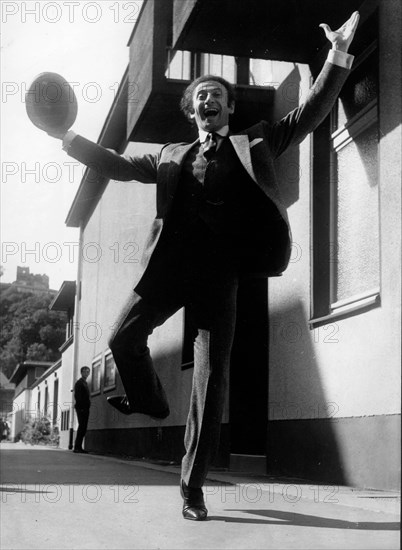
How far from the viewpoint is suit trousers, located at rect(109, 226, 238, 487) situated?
3521 millimetres

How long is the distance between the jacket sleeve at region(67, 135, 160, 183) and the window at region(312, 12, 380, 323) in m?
2.31

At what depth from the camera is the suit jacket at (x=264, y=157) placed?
11.6ft

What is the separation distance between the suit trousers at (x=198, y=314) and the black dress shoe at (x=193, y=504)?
0.06 m

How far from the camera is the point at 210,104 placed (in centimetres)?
370

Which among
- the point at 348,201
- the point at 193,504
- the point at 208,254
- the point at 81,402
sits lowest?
the point at 193,504

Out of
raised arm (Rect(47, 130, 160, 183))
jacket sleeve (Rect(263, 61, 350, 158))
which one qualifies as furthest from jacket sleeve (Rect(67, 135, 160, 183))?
jacket sleeve (Rect(263, 61, 350, 158))

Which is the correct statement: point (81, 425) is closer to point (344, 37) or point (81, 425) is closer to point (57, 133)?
point (57, 133)

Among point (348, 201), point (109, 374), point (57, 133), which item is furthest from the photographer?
point (109, 374)

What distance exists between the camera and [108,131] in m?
16.8

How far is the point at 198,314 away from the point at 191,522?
33.4 inches

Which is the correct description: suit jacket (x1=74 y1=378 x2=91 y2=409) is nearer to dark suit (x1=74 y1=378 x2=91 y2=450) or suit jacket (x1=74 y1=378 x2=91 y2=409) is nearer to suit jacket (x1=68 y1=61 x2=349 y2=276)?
dark suit (x1=74 y1=378 x2=91 y2=450)

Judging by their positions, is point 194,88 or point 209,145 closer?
point 209,145

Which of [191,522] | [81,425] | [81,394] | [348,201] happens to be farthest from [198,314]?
[81,425]

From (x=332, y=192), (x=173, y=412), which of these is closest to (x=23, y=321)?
(x=173, y=412)
